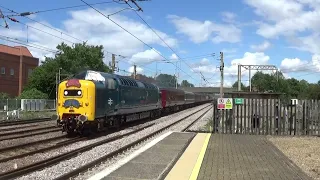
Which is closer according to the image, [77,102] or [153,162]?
[153,162]

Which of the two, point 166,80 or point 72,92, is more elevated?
point 166,80

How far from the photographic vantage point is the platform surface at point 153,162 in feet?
29.0

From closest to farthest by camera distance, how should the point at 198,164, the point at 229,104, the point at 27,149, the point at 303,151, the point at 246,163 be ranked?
1. the point at 198,164
2. the point at 246,163
3. the point at 303,151
4. the point at 27,149
5. the point at 229,104

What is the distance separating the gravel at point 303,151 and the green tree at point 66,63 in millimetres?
51394

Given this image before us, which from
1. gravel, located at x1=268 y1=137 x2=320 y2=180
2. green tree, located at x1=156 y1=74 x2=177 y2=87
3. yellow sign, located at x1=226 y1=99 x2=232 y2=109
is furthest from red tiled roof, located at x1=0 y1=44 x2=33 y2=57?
gravel, located at x1=268 y1=137 x2=320 y2=180

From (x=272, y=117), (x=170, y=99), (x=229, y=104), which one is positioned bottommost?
(x=272, y=117)

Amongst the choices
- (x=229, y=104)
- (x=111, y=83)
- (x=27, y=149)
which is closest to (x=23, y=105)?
(x=111, y=83)

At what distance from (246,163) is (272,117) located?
9.18 metres

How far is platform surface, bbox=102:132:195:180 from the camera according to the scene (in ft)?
29.0

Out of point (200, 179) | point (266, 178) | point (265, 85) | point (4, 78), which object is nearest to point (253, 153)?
point (266, 178)

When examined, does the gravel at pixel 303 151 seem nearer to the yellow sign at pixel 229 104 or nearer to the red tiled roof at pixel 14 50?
the yellow sign at pixel 229 104

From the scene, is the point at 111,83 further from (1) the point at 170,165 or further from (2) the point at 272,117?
(1) the point at 170,165

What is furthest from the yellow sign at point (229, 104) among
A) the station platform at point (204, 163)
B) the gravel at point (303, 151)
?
the station platform at point (204, 163)

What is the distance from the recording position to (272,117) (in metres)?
19.5
